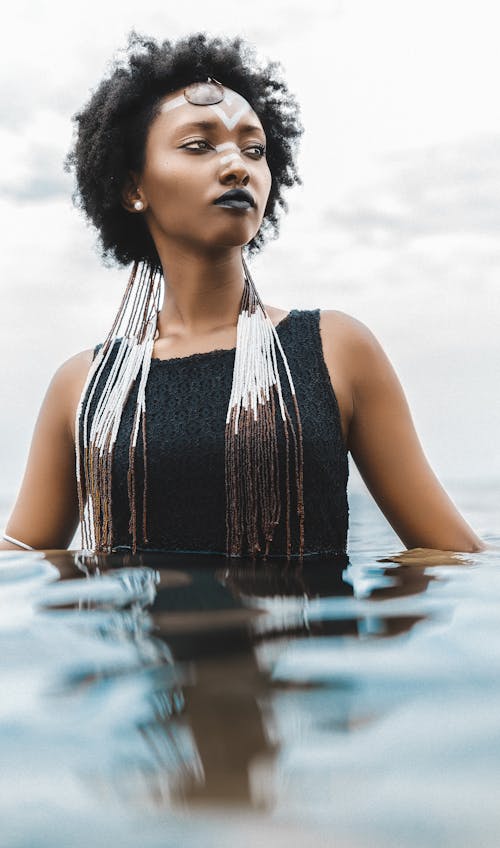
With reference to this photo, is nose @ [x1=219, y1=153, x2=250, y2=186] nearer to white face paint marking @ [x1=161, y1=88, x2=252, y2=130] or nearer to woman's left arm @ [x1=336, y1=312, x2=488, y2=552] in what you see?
white face paint marking @ [x1=161, y1=88, x2=252, y2=130]

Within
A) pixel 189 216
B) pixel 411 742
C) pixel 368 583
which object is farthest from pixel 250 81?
pixel 411 742

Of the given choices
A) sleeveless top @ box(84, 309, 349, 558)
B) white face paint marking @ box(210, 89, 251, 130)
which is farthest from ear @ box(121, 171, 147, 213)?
sleeveless top @ box(84, 309, 349, 558)

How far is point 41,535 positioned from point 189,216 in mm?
919

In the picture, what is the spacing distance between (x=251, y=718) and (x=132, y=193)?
184 cm

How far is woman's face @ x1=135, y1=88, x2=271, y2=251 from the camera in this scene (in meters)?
2.00

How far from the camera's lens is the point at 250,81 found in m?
2.31

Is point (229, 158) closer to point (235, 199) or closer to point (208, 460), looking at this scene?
point (235, 199)

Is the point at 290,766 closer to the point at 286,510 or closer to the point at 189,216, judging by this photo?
the point at 286,510

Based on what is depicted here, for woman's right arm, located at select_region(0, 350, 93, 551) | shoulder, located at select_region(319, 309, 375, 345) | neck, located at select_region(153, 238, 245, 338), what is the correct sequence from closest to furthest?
shoulder, located at select_region(319, 309, 375, 345)
neck, located at select_region(153, 238, 245, 338)
woman's right arm, located at select_region(0, 350, 93, 551)

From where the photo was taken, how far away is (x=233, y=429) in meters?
1.91

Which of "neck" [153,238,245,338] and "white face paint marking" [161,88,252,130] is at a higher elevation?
"white face paint marking" [161,88,252,130]

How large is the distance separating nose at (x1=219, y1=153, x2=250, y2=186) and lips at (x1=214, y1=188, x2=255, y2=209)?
22 millimetres

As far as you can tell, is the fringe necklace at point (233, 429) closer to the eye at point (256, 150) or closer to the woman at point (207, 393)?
the woman at point (207, 393)

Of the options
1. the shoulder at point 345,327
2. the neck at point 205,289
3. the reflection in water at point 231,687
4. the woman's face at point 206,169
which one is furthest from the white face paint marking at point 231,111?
the reflection in water at point 231,687
